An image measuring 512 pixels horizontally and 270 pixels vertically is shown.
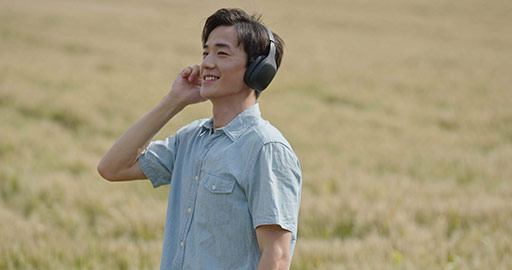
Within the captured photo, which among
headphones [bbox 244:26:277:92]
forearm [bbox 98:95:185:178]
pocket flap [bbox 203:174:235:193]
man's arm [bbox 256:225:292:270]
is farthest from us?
forearm [bbox 98:95:185:178]

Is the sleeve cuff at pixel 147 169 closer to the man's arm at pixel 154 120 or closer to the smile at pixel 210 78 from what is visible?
the man's arm at pixel 154 120

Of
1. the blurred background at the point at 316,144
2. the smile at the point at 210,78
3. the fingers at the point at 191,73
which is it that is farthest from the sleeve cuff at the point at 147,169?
the blurred background at the point at 316,144

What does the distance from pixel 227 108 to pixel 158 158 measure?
0.48 meters

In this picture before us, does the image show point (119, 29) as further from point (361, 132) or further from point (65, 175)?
point (65, 175)

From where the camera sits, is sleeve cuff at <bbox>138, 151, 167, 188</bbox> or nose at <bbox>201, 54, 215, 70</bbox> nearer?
nose at <bbox>201, 54, 215, 70</bbox>

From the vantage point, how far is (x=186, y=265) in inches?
84.5

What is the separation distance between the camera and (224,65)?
216cm

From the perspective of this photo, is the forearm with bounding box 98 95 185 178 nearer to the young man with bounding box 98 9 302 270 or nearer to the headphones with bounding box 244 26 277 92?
the young man with bounding box 98 9 302 270

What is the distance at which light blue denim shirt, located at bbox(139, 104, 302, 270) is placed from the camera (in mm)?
1934

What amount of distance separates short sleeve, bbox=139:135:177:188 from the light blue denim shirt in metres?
0.21

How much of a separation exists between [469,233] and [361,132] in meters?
4.86

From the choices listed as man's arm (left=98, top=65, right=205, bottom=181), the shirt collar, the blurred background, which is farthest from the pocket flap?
the blurred background

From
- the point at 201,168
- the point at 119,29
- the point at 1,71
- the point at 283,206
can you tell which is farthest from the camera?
the point at 119,29

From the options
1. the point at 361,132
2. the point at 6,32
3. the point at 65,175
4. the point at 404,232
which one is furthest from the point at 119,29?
the point at 404,232
